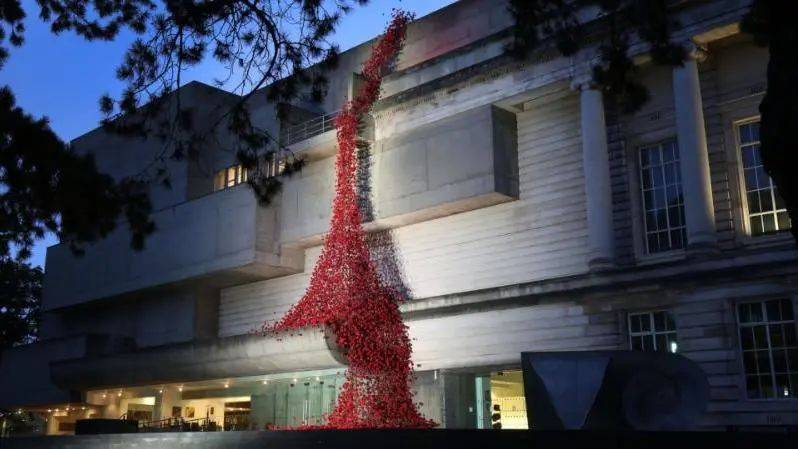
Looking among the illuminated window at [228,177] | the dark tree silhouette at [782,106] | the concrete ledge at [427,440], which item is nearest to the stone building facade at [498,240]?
the illuminated window at [228,177]

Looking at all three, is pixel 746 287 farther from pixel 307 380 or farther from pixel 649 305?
pixel 307 380

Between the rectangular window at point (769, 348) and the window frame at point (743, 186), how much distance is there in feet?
5.52

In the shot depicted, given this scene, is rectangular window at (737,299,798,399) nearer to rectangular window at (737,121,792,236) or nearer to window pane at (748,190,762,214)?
rectangular window at (737,121,792,236)

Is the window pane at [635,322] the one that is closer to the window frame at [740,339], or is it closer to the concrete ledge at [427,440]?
the window frame at [740,339]

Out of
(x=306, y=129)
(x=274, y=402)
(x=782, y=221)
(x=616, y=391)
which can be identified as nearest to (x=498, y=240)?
(x=782, y=221)

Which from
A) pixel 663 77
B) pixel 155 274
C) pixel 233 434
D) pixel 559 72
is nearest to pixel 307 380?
pixel 155 274

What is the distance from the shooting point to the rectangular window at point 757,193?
65.0 feet

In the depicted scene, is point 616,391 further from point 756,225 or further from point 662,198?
point 662,198

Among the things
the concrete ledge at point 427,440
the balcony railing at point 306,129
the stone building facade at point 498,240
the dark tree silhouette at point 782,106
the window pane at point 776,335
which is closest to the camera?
the dark tree silhouette at point 782,106

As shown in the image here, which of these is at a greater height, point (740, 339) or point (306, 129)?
point (306, 129)

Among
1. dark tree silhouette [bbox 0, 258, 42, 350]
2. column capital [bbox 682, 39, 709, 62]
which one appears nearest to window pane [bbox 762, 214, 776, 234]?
column capital [bbox 682, 39, 709, 62]

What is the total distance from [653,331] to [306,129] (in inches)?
570

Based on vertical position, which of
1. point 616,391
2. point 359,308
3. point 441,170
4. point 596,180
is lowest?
point 616,391

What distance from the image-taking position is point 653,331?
808 inches
